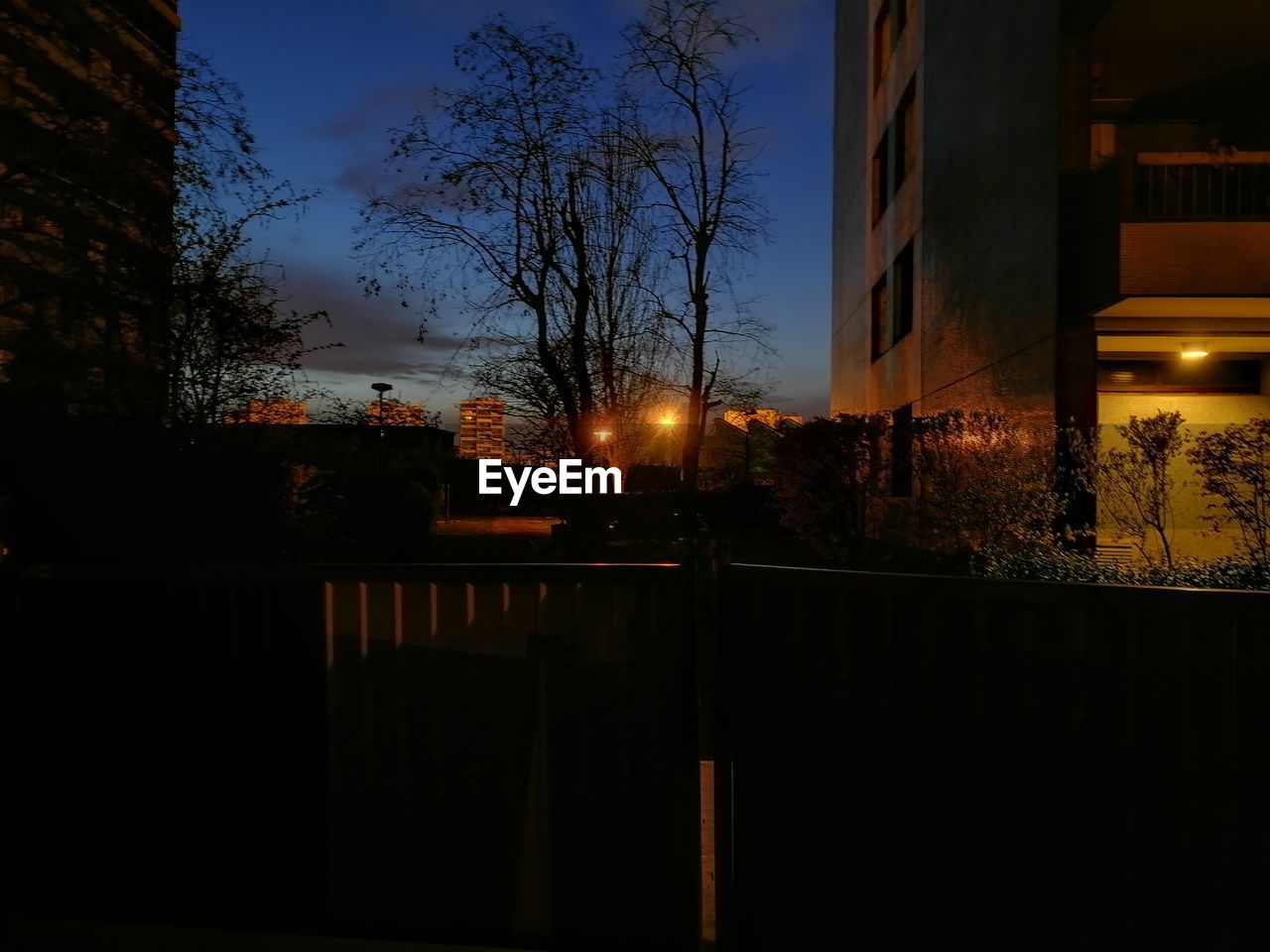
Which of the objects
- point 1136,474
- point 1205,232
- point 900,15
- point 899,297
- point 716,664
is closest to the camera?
point 716,664

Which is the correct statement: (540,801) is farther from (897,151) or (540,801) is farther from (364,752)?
(897,151)

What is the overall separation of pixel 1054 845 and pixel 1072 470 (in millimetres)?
7346

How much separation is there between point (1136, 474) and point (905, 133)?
1227 centimetres

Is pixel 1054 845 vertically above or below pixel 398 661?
→ below

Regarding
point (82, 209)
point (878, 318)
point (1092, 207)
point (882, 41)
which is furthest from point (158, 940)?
point (882, 41)

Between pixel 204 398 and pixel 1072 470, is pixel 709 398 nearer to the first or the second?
pixel 1072 470

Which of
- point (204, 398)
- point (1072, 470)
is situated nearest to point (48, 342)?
point (204, 398)

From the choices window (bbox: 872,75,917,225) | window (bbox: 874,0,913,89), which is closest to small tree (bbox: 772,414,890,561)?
window (bbox: 872,75,917,225)

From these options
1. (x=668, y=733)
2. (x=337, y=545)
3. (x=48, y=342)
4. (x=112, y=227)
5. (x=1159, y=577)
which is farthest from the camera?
(x=337, y=545)

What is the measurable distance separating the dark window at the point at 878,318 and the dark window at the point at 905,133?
2.86 m

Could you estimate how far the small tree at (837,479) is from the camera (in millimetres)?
10828

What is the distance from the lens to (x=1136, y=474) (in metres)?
7.44

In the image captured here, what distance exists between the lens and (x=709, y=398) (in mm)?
18406

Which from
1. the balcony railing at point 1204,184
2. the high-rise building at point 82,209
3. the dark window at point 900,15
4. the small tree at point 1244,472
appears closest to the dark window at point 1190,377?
the balcony railing at point 1204,184
